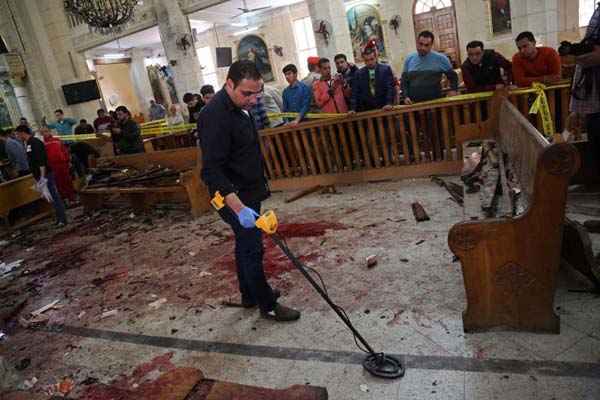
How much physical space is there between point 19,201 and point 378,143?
799 centimetres

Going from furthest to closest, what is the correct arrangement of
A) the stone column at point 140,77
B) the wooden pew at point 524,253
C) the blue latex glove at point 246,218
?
1. the stone column at point 140,77
2. the blue latex glove at point 246,218
3. the wooden pew at point 524,253

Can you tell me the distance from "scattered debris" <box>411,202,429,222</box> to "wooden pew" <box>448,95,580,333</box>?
192 centimetres

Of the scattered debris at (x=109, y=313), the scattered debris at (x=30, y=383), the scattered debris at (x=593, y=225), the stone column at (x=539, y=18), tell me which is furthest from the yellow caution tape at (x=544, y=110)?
the stone column at (x=539, y=18)

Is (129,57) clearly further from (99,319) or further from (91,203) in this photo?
(99,319)

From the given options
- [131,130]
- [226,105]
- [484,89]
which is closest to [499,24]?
[484,89]

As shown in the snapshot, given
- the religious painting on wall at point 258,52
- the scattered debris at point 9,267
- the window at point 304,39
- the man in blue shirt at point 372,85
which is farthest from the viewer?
the religious painting on wall at point 258,52

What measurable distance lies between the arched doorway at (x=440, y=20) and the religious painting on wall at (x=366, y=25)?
1.67 meters

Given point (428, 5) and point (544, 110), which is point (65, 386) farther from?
point (428, 5)

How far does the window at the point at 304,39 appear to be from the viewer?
21.5 meters

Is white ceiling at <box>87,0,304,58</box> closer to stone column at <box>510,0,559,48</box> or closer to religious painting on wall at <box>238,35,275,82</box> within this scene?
religious painting on wall at <box>238,35,275,82</box>

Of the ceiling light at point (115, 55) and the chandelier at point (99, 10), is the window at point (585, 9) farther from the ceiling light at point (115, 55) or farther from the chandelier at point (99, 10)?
the ceiling light at point (115, 55)

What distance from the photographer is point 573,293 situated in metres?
2.96

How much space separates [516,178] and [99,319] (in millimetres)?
4247

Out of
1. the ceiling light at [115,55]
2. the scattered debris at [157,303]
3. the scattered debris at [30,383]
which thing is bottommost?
the scattered debris at [30,383]
